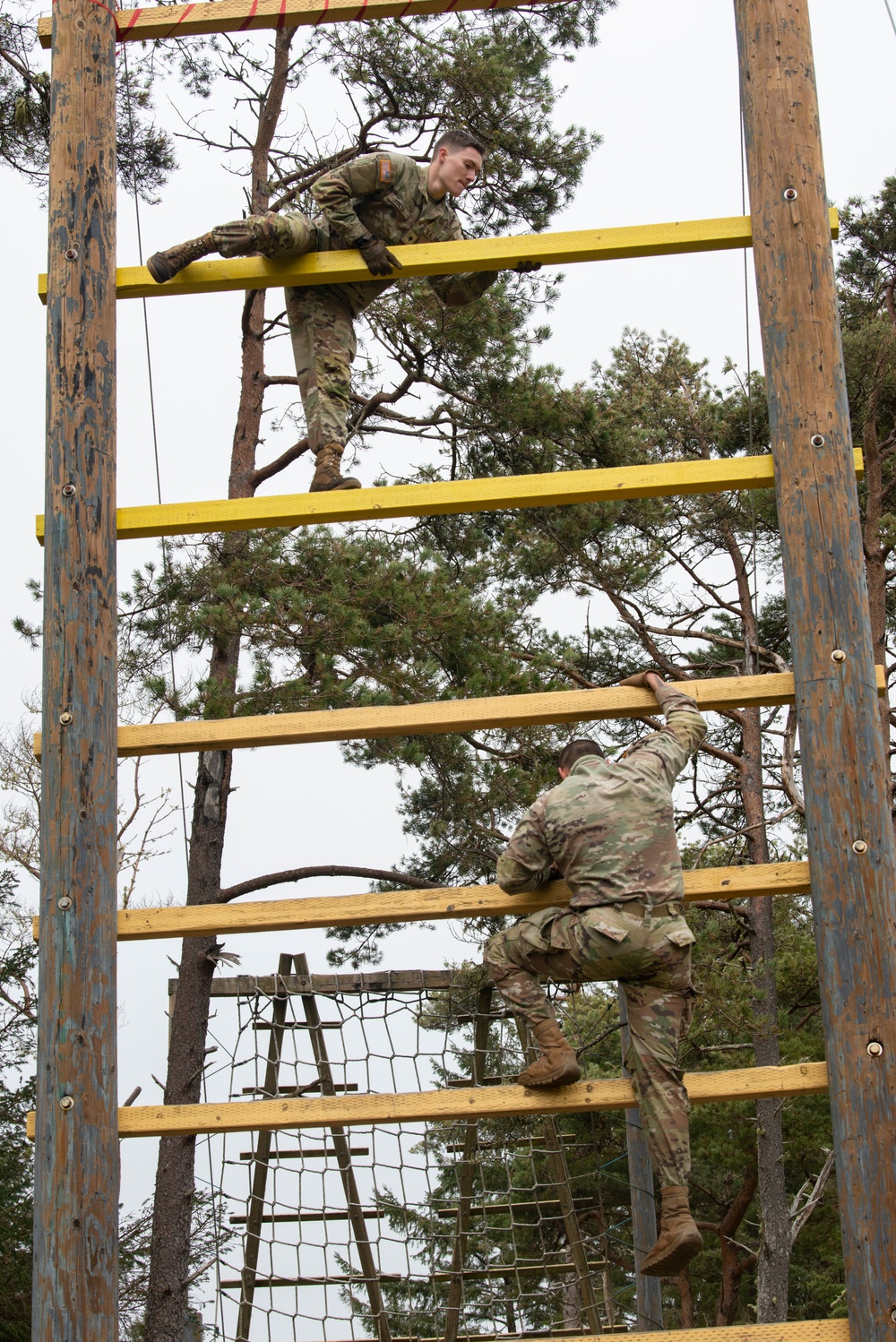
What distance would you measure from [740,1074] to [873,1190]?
44cm

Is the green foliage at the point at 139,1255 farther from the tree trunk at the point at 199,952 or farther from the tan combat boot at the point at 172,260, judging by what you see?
the tan combat boot at the point at 172,260

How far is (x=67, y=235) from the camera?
3445 mm

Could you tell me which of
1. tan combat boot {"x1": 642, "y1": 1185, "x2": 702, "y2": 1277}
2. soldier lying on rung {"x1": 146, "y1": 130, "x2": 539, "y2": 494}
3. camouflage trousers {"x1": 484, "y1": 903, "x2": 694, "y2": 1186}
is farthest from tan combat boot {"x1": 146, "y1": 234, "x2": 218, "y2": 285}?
tan combat boot {"x1": 642, "y1": 1185, "x2": 702, "y2": 1277}

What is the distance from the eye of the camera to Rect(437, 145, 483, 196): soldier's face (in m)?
4.20

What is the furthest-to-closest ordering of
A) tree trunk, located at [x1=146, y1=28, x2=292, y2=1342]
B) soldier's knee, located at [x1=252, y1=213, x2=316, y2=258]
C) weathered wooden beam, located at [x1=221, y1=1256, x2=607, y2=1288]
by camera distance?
tree trunk, located at [x1=146, y1=28, x2=292, y2=1342], weathered wooden beam, located at [x1=221, y1=1256, x2=607, y2=1288], soldier's knee, located at [x1=252, y1=213, x2=316, y2=258]

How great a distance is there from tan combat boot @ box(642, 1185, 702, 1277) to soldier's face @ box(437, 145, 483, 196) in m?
2.71

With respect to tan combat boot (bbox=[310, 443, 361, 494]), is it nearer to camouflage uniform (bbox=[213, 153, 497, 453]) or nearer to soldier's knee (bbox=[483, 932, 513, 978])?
camouflage uniform (bbox=[213, 153, 497, 453])

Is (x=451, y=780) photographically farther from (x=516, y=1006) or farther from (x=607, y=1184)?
(x=607, y=1184)

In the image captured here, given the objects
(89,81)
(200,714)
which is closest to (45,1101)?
(89,81)

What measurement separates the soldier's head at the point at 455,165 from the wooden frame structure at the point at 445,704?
0.68 m

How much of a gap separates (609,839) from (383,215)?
1.87m

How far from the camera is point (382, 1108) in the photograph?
3.14 meters

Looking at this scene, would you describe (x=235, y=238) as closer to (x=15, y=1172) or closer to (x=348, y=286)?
(x=348, y=286)

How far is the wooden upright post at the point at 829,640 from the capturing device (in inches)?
113
